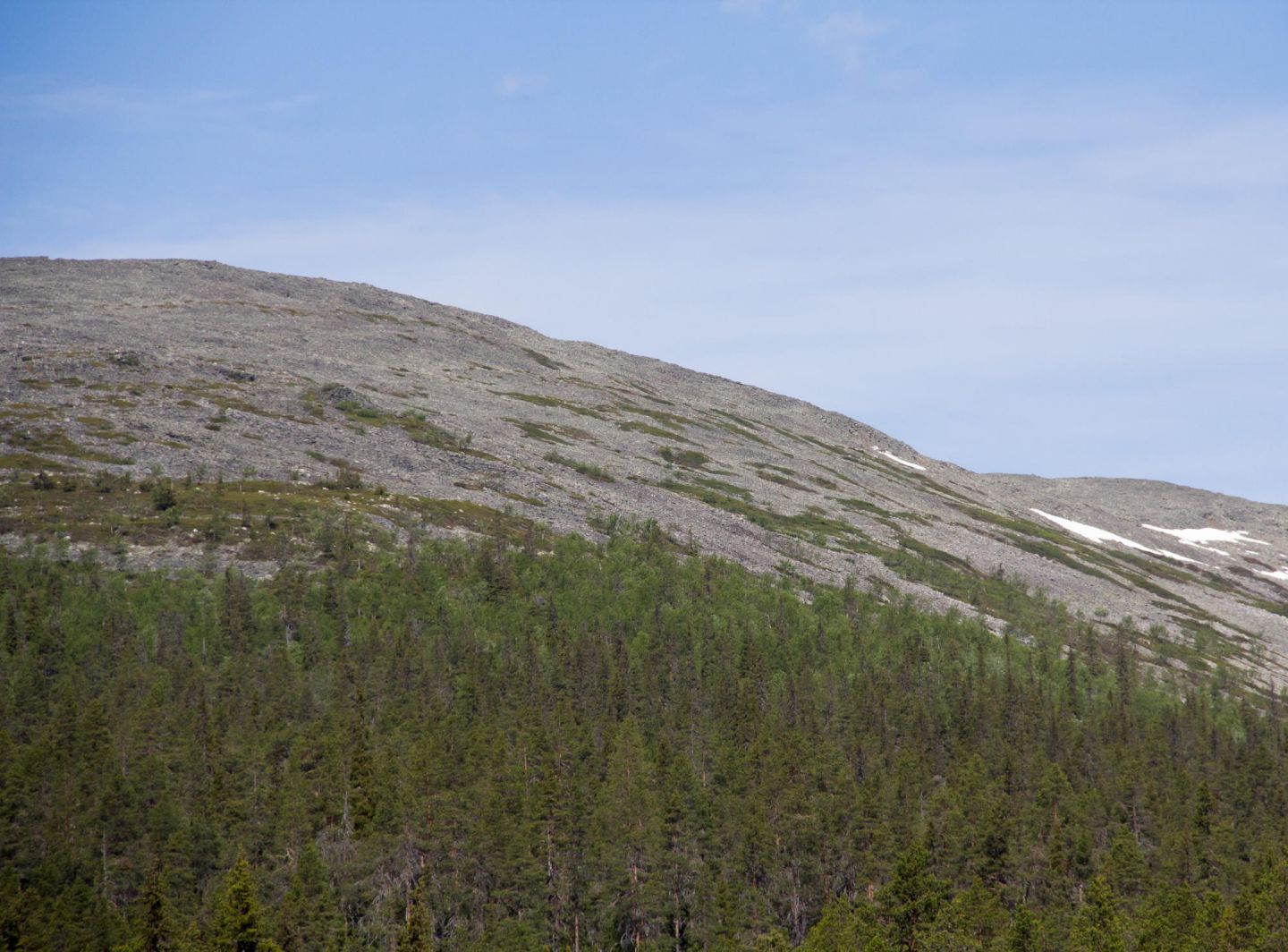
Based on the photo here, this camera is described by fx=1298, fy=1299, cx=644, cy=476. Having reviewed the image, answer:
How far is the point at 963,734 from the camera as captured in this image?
120m

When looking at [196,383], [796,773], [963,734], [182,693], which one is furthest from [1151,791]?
[196,383]

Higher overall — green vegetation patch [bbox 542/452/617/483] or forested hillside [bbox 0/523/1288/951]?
green vegetation patch [bbox 542/452/617/483]

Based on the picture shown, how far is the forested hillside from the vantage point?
7662cm

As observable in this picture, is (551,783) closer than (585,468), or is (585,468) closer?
(551,783)

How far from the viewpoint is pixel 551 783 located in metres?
87.0

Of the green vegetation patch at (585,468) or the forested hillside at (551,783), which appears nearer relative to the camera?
the forested hillside at (551,783)

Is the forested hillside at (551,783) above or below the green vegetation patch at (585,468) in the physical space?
below

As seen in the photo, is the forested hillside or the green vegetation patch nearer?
the forested hillside

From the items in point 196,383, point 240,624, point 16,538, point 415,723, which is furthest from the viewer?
point 196,383

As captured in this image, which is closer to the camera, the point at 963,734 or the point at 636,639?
the point at 963,734

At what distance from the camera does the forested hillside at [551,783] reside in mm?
76625

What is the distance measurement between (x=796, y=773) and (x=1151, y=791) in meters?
29.5

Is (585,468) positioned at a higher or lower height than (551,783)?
higher

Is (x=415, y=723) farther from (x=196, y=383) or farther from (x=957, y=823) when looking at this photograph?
(x=196, y=383)
